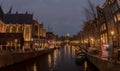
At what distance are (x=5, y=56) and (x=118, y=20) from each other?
32.0 metres

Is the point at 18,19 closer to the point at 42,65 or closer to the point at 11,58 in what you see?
the point at 42,65

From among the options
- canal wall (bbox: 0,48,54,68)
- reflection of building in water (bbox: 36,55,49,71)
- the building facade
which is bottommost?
reflection of building in water (bbox: 36,55,49,71)

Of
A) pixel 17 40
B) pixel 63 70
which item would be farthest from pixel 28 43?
pixel 63 70

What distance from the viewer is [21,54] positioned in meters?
60.1

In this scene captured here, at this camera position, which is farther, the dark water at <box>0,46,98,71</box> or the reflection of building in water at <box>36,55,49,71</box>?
the reflection of building in water at <box>36,55,49,71</box>

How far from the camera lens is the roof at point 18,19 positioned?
127 metres

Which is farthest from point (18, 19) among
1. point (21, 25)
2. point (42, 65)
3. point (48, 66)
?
point (48, 66)

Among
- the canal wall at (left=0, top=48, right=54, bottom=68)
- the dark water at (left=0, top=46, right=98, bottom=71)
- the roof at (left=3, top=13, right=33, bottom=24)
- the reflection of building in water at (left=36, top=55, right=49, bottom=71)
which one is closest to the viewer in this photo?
the canal wall at (left=0, top=48, right=54, bottom=68)

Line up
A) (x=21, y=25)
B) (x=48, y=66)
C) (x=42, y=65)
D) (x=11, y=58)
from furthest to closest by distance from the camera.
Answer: (x=21, y=25) < (x=42, y=65) < (x=48, y=66) < (x=11, y=58)

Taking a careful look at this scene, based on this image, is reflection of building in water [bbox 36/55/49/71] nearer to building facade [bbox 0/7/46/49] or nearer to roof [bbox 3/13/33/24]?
building facade [bbox 0/7/46/49]

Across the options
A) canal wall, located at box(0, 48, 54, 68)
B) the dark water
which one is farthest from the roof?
canal wall, located at box(0, 48, 54, 68)

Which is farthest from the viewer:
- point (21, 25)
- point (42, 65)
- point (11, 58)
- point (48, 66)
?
point (21, 25)

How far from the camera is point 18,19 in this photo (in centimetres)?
12912

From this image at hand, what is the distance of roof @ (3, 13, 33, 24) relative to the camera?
127312 millimetres
